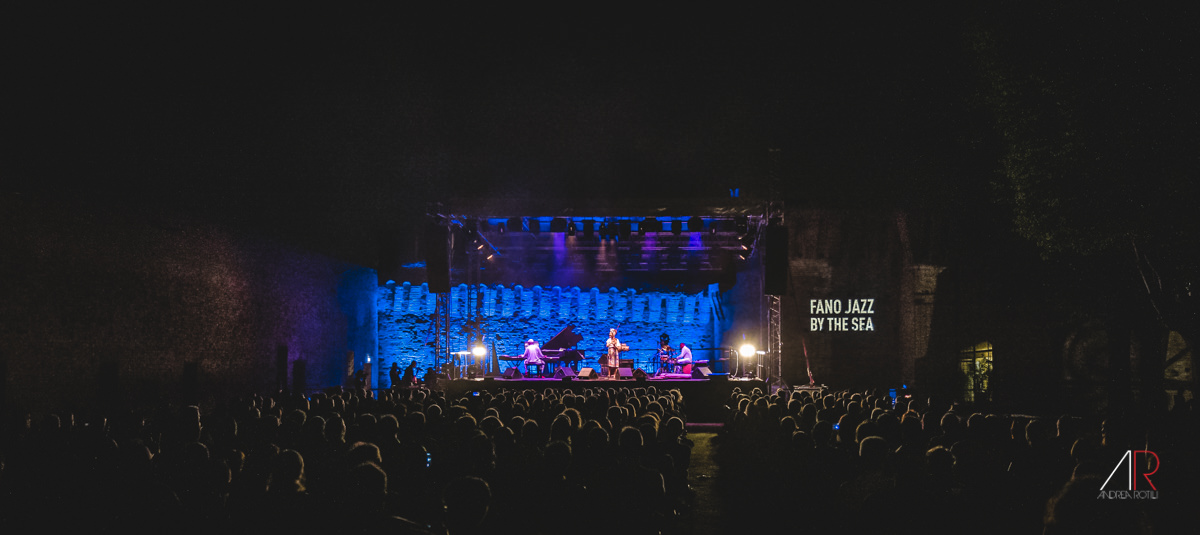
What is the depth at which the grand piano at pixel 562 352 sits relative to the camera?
22875 millimetres

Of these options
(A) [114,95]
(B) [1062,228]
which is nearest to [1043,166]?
(B) [1062,228]

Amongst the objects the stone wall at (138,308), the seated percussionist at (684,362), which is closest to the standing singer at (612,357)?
the seated percussionist at (684,362)

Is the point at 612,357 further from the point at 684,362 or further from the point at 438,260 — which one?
the point at 438,260

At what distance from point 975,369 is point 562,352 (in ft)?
41.3

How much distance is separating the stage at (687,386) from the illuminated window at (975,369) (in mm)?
8214

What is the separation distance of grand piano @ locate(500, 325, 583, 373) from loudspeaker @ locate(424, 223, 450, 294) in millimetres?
4844

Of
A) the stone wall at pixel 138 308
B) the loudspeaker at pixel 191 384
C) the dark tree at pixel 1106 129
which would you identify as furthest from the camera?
the loudspeaker at pixel 191 384

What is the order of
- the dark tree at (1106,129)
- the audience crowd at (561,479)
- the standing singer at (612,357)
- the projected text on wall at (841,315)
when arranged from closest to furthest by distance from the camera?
the audience crowd at (561,479) < the dark tree at (1106,129) < the standing singer at (612,357) < the projected text on wall at (841,315)

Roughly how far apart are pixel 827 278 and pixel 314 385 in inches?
649

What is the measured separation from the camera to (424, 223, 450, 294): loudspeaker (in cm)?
1856

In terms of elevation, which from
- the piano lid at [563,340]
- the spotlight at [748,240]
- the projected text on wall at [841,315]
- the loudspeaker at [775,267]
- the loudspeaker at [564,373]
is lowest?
the loudspeaker at [564,373]

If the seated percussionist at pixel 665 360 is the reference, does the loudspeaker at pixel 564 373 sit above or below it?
below

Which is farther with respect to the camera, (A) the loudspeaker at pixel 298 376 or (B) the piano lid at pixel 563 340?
(B) the piano lid at pixel 563 340

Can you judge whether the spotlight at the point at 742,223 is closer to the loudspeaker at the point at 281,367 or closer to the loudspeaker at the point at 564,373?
the loudspeaker at the point at 564,373
